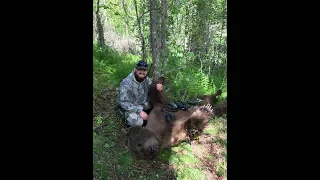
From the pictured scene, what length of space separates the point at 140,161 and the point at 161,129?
1.45 feet

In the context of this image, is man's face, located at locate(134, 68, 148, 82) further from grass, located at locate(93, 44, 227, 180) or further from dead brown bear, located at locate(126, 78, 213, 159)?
grass, located at locate(93, 44, 227, 180)

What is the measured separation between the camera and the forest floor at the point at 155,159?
3848 millimetres

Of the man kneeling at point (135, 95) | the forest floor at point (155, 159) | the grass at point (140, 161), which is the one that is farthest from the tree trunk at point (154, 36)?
the man kneeling at point (135, 95)

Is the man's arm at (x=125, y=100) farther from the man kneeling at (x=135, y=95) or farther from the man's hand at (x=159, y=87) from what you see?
the man's hand at (x=159, y=87)

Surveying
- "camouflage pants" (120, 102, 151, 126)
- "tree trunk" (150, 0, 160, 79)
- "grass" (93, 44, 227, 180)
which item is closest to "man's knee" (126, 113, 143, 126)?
"camouflage pants" (120, 102, 151, 126)

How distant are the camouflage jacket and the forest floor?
1.43ft

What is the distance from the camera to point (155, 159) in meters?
4.04

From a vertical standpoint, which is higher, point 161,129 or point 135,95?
point 135,95

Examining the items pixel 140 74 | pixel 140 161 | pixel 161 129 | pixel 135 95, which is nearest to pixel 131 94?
pixel 135 95

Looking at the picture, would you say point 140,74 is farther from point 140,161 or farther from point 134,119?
point 140,161

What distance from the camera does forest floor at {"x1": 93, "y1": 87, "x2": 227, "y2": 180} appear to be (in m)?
3.85
